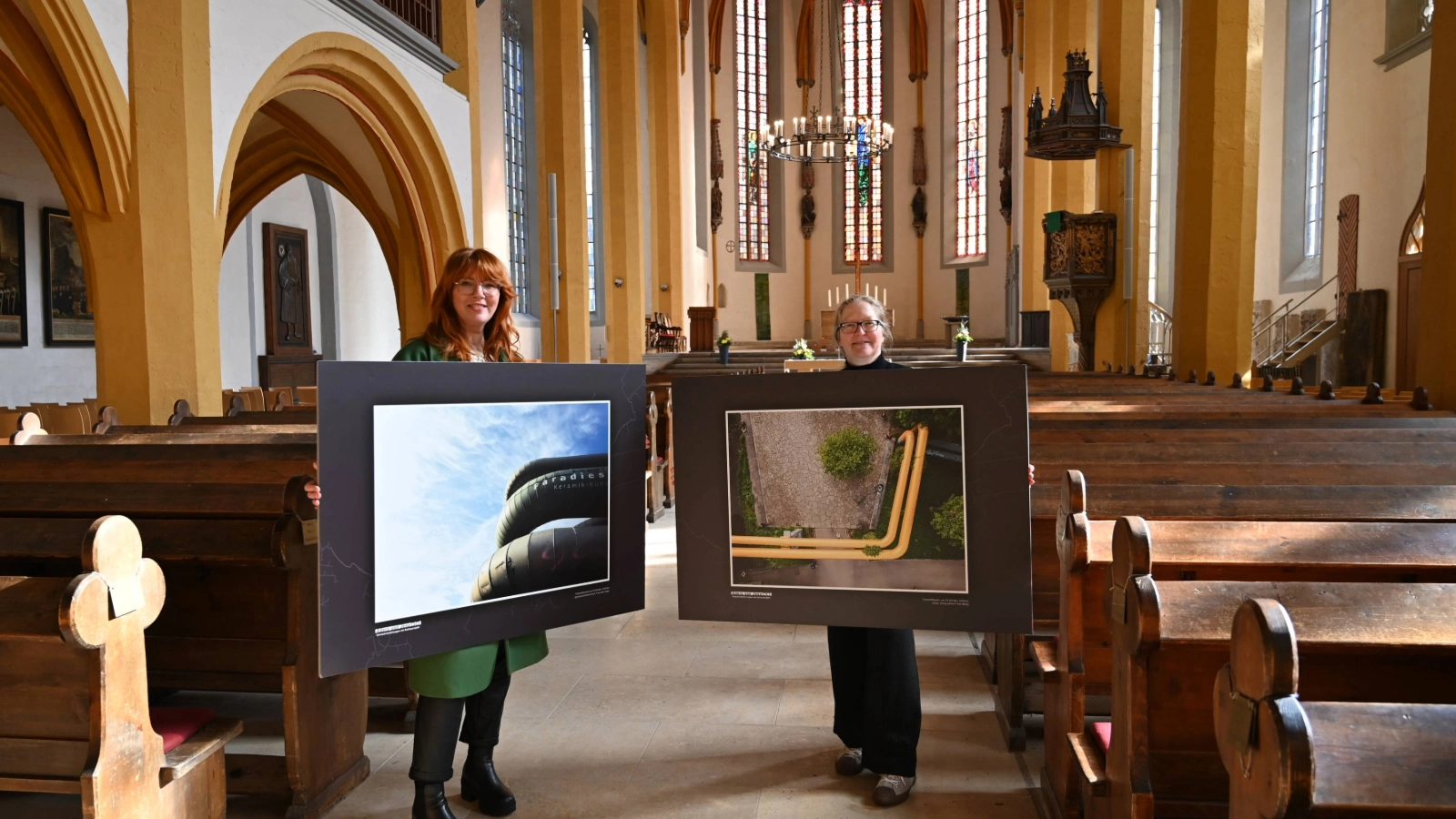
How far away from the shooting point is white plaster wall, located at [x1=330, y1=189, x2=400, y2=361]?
14445mm

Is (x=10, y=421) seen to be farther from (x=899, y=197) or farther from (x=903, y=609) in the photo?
(x=899, y=197)

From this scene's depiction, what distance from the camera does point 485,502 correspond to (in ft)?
7.84

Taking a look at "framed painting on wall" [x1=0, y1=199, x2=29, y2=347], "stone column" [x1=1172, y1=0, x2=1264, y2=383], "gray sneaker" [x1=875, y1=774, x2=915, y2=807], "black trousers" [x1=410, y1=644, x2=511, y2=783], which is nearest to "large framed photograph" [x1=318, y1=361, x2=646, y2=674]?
"black trousers" [x1=410, y1=644, x2=511, y2=783]

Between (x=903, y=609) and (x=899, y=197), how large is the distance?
21765 mm

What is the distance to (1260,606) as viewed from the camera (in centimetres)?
121

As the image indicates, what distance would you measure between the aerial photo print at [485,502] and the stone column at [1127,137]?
9838 millimetres

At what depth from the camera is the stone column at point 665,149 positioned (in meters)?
17.6

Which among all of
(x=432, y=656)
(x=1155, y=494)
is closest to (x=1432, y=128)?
(x=1155, y=494)

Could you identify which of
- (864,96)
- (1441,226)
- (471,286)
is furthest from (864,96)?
(471,286)

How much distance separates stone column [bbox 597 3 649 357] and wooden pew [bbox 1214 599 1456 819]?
43.9ft

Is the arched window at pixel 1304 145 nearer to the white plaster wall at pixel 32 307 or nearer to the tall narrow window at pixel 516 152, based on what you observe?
the tall narrow window at pixel 516 152

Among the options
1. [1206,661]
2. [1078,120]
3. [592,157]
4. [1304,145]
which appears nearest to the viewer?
[1206,661]

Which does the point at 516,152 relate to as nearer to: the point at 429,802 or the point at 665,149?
the point at 665,149

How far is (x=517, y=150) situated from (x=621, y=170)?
357 centimetres
